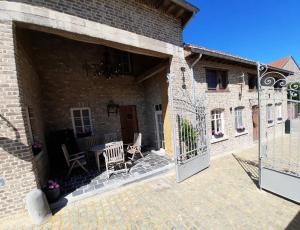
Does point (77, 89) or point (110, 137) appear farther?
point (110, 137)

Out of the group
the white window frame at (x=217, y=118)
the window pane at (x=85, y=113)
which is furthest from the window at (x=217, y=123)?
the window pane at (x=85, y=113)

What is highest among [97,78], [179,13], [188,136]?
[179,13]

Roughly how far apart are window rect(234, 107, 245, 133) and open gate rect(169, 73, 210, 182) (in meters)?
2.71

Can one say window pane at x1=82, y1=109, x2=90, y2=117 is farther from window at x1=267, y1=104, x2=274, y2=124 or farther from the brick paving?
window at x1=267, y1=104, x2=274, y2=124

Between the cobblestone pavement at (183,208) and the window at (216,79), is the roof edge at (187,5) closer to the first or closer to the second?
the window at (216,79)

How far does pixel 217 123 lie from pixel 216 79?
6.86ft

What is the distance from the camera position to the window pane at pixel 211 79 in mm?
6820

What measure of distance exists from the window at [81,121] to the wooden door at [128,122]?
5.58 feet

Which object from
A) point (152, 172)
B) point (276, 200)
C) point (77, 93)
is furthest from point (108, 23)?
point (276, 200)

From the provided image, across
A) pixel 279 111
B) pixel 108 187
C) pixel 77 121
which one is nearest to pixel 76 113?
pixel 77 121

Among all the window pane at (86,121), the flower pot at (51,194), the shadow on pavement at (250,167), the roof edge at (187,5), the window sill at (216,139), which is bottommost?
the shadow on pavement at (250,167)

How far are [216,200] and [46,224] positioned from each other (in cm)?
384

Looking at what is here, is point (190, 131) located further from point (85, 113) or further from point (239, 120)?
point (85, 113)

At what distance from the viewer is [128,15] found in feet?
14.7
